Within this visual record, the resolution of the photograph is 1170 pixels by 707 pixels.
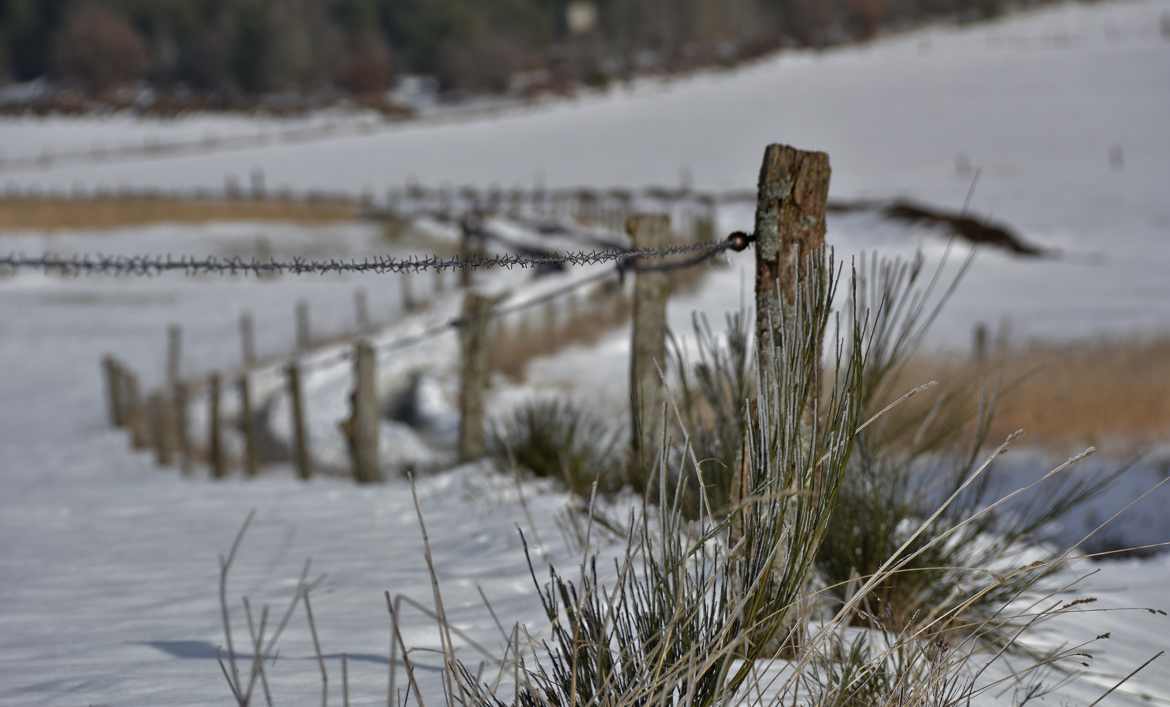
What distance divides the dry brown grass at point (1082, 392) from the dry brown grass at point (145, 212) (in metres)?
22.0

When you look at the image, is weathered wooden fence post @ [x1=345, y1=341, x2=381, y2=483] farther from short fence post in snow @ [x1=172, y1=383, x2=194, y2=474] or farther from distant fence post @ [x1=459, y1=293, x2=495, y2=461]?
short fence post in snow @ [x1=172, y1=383, x2=194, y2=474]

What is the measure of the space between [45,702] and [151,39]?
94466 millimetres

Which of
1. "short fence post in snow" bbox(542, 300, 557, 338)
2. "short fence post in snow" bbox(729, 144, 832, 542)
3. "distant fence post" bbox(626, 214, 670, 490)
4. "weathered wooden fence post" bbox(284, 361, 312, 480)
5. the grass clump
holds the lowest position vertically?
"short fence post in snow" bbox(542, 300, 557, 338)

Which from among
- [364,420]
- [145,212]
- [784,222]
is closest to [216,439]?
[364,420]

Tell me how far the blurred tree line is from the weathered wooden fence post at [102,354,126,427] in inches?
1927

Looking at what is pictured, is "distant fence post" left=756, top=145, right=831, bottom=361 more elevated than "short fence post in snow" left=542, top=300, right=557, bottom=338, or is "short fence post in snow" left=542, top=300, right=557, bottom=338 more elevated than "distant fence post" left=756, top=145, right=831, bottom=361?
"distant fence post" left=756, top=145, right=831, bottom=361

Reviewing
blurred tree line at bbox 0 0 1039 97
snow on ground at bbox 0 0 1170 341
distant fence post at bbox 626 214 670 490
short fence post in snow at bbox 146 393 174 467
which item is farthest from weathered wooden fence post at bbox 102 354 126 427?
blurred tree line at bbox 0 0 1039 97

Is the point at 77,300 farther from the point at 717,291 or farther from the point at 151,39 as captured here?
the point at 151,39

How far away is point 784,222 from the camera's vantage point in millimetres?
2887

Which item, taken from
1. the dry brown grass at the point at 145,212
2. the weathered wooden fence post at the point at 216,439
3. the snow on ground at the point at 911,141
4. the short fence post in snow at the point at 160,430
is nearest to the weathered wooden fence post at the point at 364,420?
the weathered wooden fence post at the point at 216,439

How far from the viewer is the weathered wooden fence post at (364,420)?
6566mm

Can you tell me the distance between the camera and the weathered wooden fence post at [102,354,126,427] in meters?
11.2

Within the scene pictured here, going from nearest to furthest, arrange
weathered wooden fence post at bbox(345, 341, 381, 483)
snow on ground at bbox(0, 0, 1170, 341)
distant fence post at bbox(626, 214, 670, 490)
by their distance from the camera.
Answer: distant fence post at bbox(626, 214, 670, 490) → weathered wooden fence post at bbox(345, 341, 381, 483) → snow on ground at bbox(0, 0, 1170, 341)

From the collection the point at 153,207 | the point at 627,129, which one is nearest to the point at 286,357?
the point at 153,207
